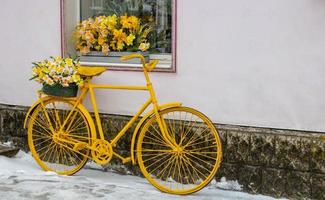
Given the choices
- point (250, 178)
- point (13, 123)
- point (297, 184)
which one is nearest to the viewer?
point (297, 184)

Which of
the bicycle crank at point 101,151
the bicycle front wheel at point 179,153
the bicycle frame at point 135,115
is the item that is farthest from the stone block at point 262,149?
the bicycle crank at point 101,151

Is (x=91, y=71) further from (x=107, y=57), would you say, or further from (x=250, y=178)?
(x=250, y=178)

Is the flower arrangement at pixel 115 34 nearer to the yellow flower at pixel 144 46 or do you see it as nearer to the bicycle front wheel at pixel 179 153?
the yellow flower at pixel 144 46

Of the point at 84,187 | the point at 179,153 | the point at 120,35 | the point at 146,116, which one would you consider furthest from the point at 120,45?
the point at 84,187

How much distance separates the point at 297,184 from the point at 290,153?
303mm

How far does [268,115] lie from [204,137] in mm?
715

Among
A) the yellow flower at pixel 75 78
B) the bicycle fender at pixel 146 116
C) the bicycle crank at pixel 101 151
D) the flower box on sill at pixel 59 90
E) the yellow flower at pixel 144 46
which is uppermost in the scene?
the yellow flower at pixel 144 46

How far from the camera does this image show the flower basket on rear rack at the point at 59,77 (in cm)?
610

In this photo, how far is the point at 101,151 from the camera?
6.11 metres

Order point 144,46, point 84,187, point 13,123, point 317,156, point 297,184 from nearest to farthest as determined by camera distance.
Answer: point 317,156 < point 297,184 < point 84,187 < point 144,46 < point 13,123

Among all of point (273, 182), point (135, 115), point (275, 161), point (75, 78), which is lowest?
point (273, 182)

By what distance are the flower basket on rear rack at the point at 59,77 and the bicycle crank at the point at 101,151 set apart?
0.60 m

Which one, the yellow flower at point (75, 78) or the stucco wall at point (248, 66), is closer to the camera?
the stucco wall at point (248, 66)

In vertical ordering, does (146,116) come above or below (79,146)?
above
